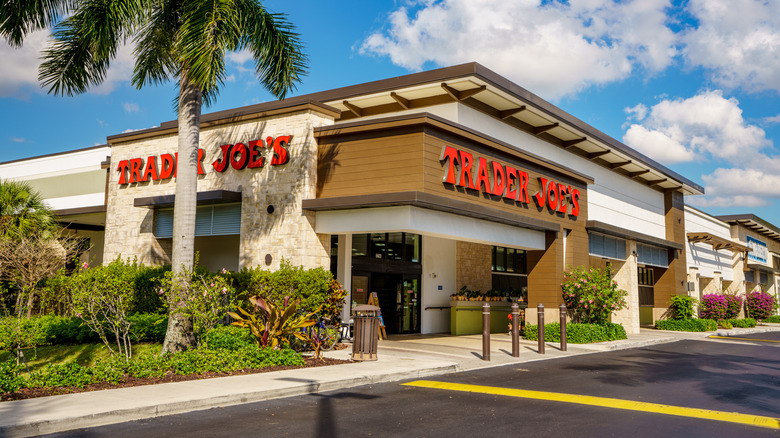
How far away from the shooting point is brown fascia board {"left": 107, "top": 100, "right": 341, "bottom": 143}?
57.3ft

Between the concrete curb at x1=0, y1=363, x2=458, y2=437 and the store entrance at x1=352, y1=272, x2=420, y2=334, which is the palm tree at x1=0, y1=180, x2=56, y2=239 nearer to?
the store entrance at x1=352, y1=272, x2=420, y2=334

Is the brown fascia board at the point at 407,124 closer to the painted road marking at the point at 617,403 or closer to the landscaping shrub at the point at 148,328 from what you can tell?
the landscaping shrub at the point at 148,328

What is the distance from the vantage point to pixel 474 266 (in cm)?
2484

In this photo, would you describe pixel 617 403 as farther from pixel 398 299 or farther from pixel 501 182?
pixel 398 299

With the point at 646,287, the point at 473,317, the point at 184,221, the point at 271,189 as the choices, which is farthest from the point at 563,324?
the point at 646,287

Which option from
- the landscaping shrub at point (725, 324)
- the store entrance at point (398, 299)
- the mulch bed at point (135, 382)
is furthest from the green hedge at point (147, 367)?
the landscaping shrub at point (725, 324)

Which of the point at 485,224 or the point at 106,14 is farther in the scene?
the point at 485,224

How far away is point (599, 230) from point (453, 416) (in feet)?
56.8

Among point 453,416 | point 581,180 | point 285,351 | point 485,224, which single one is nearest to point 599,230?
point 581,180

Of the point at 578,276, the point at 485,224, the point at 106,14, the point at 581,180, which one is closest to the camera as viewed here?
the point at 106,14

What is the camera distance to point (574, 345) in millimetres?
19625

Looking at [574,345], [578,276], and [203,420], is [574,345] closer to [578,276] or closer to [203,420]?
[578,276]

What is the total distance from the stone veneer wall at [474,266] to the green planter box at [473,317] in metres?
1.05

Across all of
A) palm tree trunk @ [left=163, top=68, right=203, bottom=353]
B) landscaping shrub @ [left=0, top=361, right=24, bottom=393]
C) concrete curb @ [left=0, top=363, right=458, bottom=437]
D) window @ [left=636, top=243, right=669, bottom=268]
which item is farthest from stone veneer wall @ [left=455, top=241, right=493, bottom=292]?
landscaping shrub @ [left=0, top=361, right=24, bottom=393]
